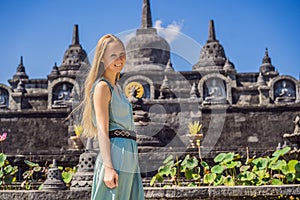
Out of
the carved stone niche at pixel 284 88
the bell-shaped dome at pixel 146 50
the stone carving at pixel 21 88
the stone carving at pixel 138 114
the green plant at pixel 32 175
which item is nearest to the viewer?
the green plant at pixel 32 175

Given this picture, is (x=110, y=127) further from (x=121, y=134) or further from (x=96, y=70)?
(x=96, y=70)

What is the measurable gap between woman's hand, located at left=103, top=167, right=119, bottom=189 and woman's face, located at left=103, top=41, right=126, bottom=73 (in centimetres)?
65

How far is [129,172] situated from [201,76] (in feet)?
67.4

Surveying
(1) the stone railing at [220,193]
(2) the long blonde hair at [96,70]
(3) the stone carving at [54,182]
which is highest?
(2) the long blonde hair at [96,70]

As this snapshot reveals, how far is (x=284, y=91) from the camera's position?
22.1 meters

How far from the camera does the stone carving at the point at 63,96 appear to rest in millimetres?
21938

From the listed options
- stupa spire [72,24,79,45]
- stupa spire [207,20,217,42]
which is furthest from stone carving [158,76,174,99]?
stupa spire [72,24,79,45]

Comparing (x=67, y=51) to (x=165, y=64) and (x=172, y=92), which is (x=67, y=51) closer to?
(x=165, y=64)

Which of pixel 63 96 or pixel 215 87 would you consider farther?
pixel 63 96

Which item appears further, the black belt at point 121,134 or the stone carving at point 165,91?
the stone carving at point 165,91

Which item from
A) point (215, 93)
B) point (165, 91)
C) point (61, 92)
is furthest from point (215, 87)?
point (61, 92)

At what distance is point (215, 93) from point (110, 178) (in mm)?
19336

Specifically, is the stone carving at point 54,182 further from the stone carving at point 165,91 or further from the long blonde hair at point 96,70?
the stone carving at point 165,91

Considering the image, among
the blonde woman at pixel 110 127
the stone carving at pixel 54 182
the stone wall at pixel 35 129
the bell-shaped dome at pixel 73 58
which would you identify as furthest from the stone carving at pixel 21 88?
the blonde woman at pixel 110 127
